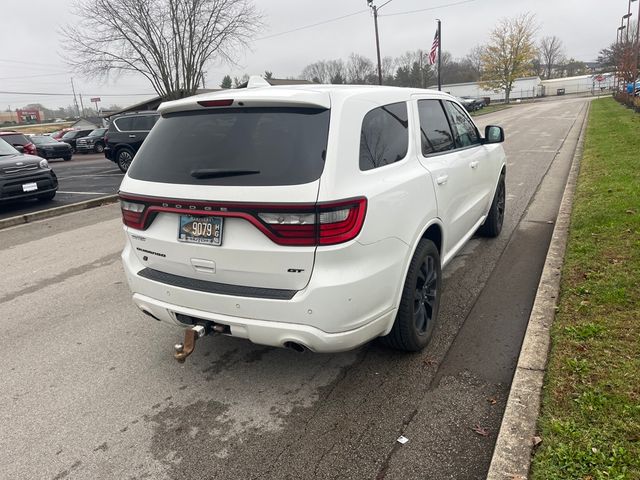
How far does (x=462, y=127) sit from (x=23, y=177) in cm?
872

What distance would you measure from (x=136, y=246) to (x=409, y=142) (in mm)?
2002

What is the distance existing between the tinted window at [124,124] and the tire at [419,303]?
48.9ft

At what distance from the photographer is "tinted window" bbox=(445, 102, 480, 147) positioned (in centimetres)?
442

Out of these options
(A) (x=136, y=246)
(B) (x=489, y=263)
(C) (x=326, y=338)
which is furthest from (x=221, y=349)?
(B) (x=489, y=263)

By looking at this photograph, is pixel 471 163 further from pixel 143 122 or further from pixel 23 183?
pixel 143 122

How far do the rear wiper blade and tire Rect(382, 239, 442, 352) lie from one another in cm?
124

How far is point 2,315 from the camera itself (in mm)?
4480

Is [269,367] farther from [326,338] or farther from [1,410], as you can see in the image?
[1,410]

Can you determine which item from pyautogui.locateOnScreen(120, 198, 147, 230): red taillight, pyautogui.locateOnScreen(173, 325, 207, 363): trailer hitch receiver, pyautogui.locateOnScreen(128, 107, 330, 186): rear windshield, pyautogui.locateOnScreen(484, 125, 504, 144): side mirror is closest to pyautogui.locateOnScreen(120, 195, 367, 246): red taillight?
pyautogui.locateOnScreen(128, 107, 330, 186): rear windshield

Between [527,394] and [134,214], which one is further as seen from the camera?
[134,214]

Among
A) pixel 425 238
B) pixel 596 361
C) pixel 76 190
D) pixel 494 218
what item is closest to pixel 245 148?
pixel 425 238

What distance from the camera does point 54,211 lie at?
30.2ft

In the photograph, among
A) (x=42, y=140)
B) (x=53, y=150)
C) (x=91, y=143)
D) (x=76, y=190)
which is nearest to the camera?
(x=76, y=190)

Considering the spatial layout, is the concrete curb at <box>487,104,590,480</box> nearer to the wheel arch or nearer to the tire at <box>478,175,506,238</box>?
the wheel arch
